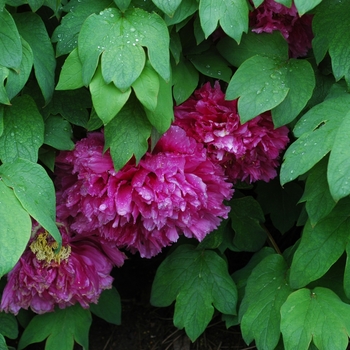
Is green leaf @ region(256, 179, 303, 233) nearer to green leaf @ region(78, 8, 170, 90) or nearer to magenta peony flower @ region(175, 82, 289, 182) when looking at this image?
magenta peony flower @ region(175, 82, 289, 182)

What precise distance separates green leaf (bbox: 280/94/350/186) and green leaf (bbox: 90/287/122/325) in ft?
2.63

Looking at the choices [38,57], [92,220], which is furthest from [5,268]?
[38,57]

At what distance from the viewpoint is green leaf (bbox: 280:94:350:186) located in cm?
125

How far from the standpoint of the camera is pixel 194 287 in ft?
5.57

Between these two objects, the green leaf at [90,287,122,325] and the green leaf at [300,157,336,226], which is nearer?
the green leaf at [300,157,336,226]

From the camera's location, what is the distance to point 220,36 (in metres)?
1.54

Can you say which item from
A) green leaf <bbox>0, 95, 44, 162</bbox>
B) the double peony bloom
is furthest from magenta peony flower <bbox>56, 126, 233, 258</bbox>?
green leaf <bbox>0, 95, 44, 162</bbox>

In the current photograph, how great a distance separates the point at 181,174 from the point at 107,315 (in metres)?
0.65

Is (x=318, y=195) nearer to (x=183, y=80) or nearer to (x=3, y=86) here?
(x=183, y=80)

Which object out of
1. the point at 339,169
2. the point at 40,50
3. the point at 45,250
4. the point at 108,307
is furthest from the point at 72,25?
the point at 108,307

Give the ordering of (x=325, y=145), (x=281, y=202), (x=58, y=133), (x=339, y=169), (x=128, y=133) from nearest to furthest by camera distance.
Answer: (x=339, y=169), (x=325, y=145), (x=128, y=133), (x=58, y=133), (x=281, y=202)

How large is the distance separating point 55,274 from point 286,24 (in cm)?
84

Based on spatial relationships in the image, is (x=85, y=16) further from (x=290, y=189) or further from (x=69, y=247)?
(x=290, y=189)

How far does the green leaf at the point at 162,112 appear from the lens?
1308mm
